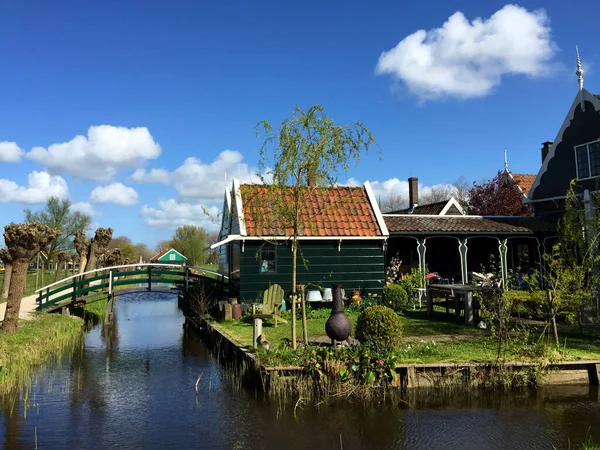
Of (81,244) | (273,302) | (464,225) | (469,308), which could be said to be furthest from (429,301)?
(81,244)

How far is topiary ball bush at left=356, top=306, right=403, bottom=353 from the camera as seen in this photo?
9.00m

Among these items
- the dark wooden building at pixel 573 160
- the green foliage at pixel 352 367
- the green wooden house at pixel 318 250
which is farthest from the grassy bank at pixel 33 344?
the dark wooden building at pixel 573 160

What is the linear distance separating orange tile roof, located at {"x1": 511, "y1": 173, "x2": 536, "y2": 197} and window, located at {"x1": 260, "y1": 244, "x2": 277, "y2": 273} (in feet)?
72.4

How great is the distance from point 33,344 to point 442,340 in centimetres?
980

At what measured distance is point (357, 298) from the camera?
16.5 metres

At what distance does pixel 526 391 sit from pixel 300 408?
399 cm

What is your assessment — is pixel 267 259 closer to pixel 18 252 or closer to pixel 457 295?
pixel 457 295

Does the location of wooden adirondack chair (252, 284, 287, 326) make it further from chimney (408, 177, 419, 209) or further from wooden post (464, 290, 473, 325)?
chimney (408, 177, 419, 209)

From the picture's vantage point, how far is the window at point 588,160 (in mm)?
18766

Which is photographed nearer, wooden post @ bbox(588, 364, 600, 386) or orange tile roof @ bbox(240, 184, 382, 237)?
wooden post @ bbox(588, 364, 600, 386)

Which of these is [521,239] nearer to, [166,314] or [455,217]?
[455,217]

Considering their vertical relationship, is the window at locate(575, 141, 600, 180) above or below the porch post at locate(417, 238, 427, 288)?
above

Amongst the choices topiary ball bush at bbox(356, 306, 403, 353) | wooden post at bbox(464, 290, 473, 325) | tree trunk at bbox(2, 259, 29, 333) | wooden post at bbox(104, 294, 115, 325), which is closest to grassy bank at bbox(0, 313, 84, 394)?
tree trunk at bbox(2, 259, 29, 333)

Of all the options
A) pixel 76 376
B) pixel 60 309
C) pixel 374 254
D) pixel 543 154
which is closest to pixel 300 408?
pixel 76 376
